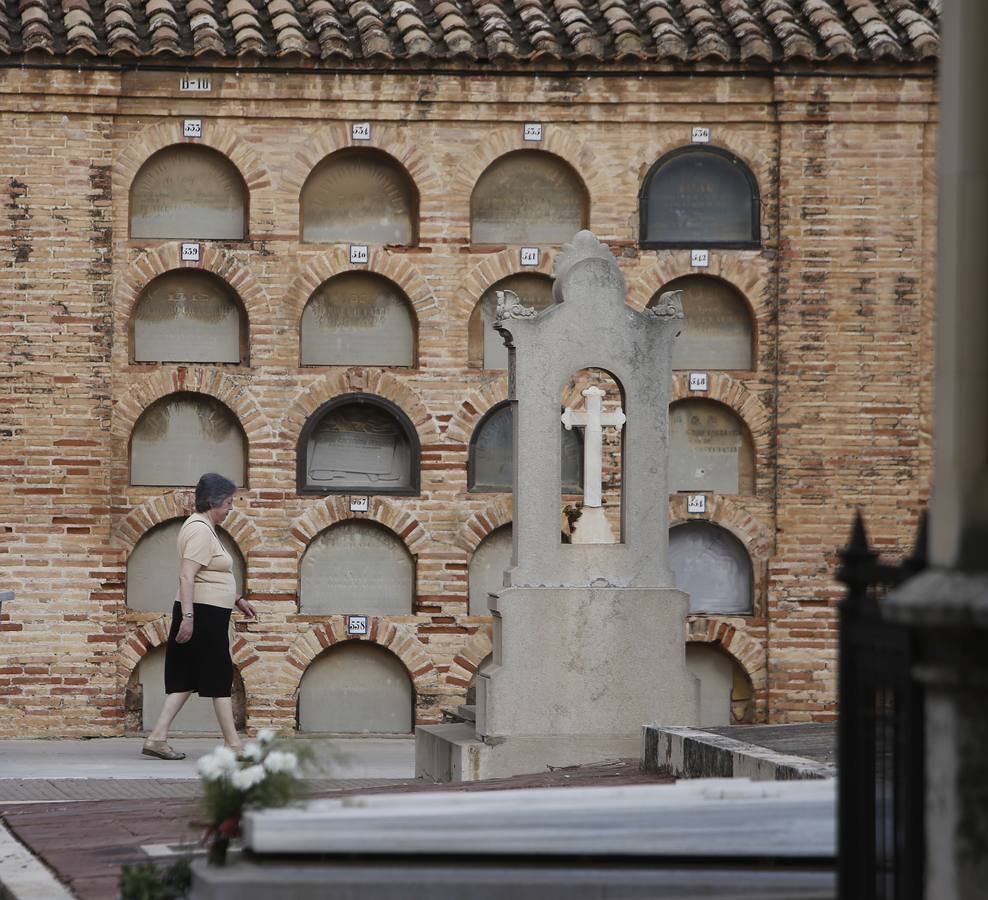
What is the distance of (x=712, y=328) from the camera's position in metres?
14.9

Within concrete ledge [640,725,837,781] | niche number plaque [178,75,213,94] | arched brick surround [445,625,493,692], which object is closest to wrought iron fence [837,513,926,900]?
concrete ledge [640,725,837,781]

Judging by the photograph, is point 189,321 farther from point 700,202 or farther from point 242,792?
point 242,792

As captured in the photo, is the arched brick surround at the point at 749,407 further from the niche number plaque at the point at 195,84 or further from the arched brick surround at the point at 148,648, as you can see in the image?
the niche number plaque at the point at 195,84

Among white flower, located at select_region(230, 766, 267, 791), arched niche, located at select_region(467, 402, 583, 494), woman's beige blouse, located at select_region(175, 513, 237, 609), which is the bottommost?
white flower, located at select_region(230, 766, 267, 791)

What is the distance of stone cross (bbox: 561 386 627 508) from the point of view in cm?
1169

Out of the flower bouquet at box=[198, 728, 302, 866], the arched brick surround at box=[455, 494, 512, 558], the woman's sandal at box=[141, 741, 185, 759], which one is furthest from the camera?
the arched brick surround at box=[455, 494, 512, 558]

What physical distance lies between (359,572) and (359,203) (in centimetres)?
288

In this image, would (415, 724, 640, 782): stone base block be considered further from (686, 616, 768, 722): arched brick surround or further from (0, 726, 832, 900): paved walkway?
(686, 616, 768, 722): arched brick surround

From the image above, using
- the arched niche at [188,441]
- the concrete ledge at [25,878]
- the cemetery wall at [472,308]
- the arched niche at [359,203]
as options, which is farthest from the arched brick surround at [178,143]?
the concrete ledge at [25,878]

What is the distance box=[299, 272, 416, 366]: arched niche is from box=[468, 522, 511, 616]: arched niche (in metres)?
1.51

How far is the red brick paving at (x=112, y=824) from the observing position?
282 inches

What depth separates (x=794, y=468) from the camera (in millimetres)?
14477

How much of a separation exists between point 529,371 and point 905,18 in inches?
216

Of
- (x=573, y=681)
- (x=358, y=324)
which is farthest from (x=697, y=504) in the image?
(x=573, y=681)
